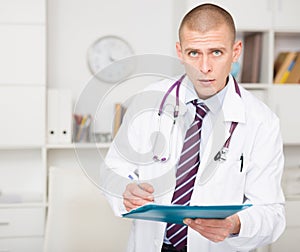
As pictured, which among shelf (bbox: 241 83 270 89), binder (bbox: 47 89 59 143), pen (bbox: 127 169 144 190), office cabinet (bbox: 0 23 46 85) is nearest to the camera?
pen (bbox: 127 169 144 190)

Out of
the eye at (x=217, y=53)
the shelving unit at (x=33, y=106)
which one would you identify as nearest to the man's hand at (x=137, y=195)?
the eye at (x=217, y=53)

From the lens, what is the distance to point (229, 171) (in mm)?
1742

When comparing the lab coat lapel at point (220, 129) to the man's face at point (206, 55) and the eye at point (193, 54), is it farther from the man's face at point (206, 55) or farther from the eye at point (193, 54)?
the eye at point (193, 54)

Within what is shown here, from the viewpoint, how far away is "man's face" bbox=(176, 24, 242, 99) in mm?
1655

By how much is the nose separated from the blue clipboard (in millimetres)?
455

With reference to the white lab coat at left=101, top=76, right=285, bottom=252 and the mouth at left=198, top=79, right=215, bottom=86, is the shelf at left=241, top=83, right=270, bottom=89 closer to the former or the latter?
the white lab coat at left=101, top=76, right=285, bottom=252

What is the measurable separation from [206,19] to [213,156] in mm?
424

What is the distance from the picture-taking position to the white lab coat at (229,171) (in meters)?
1.63

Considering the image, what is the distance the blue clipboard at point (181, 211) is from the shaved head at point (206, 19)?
1.89ft

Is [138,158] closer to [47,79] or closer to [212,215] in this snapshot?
[212,215]

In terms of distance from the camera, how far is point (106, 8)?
3.46m

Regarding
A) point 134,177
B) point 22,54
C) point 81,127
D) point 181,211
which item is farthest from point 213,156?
point 22,54

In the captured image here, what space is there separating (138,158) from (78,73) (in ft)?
6.13

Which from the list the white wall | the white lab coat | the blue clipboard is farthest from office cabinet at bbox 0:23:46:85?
the blue clipboard
